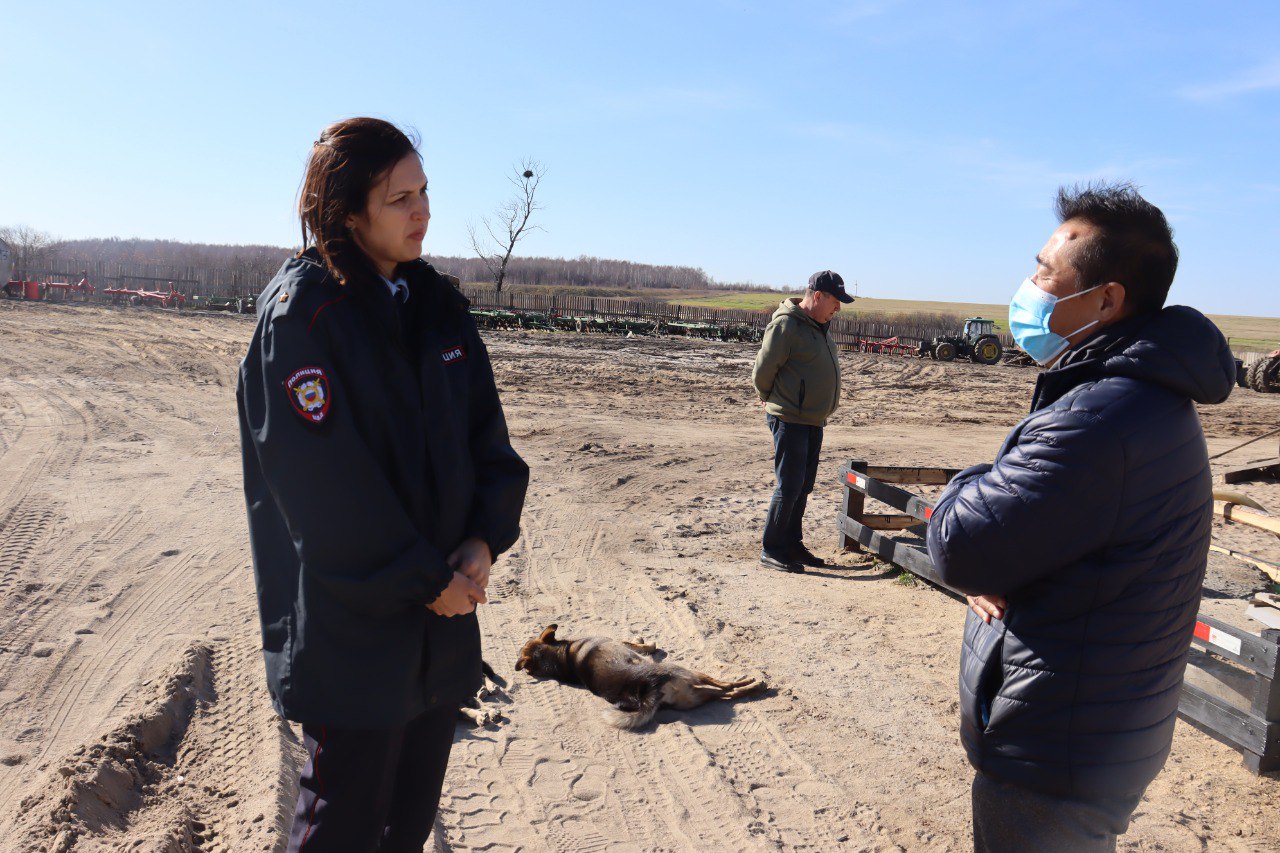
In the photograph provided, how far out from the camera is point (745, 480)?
991cm

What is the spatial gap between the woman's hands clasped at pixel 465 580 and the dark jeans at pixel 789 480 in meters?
4.49

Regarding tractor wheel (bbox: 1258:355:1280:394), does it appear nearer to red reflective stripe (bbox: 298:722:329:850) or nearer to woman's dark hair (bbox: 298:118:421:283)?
woman's dark hair (bbox: 298:118:421:283)

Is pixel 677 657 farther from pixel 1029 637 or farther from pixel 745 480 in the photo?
pixel 745 480

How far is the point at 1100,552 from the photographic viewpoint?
181 centimetres

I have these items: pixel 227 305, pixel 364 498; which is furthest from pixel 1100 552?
pixel 227 305

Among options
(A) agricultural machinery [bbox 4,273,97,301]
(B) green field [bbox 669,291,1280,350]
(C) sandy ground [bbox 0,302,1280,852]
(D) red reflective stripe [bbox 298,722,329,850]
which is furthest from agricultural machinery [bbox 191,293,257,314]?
(D) red reflective stripe [bbox 298,722,329,850]

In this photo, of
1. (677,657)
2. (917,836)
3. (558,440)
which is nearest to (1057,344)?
(917,836)

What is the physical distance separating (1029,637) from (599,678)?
2.94 meters

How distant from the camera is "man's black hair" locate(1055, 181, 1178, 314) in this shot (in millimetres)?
1918

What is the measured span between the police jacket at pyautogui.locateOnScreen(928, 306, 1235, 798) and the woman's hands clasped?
101cm

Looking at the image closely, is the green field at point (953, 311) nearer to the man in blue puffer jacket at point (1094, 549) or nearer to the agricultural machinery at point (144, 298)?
the agricultural machinery at point (144, 298)

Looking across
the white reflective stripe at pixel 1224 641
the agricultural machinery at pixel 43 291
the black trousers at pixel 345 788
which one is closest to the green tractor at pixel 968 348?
the white reflective stripe at pixel 1224 641

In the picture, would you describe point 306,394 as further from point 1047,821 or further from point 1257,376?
point 1257,376

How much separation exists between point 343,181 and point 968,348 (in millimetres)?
29942
